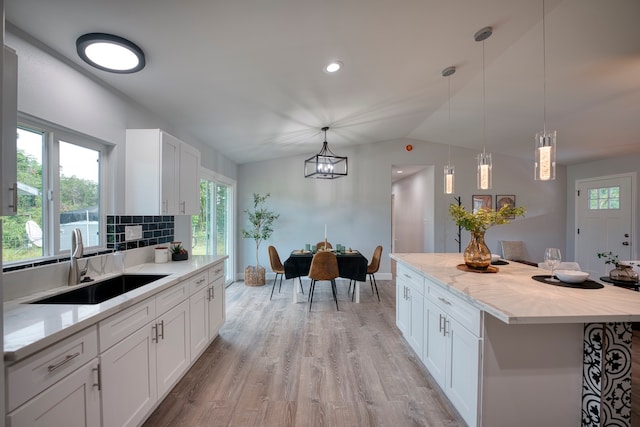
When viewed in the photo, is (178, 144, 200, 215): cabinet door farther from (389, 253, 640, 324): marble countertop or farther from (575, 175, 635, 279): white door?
(575, 175, 635, 279): white door

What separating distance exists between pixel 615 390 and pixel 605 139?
4.39 metres

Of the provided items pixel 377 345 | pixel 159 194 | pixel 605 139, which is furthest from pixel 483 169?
pixel 605 139

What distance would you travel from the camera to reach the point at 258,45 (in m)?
1.94

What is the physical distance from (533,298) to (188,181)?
10.1 ft

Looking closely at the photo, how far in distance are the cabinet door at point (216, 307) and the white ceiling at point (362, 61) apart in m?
1.90

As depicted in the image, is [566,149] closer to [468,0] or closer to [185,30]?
[468,0]

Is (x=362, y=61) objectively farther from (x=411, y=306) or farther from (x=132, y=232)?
(x=132, y=232)

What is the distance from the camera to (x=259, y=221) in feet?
17.6

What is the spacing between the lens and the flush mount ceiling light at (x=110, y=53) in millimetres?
1607

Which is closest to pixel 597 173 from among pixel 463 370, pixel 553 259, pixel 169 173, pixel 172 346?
pixel 553 259

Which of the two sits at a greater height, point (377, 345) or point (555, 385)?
point (555, 385)

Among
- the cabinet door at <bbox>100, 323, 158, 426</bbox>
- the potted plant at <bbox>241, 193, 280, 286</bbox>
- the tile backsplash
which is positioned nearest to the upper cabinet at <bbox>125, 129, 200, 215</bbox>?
the tile backsplash

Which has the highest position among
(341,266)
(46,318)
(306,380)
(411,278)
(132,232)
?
(132,232)

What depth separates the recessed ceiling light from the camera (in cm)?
234
